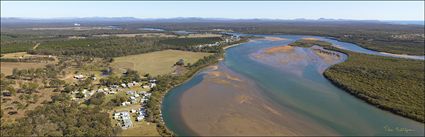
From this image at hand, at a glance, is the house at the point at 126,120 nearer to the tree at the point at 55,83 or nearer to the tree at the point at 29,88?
the tree at the point at 29,88

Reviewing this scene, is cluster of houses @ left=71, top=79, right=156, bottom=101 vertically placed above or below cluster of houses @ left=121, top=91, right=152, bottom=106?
above

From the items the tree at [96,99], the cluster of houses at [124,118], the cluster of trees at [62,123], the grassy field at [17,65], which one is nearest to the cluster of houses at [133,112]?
the cluster of houses at [124,118]

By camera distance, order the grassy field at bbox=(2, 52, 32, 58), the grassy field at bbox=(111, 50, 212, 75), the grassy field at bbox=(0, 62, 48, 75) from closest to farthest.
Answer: the grassy field at bbox=(0, 62, 48, 75), the grassy field at bbox=(111, 50, 212, 75), the grassy field at bbox=(2, 52, 32, 58)

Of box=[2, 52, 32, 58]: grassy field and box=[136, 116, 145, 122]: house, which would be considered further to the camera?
box=[2, 52, 32, 58]: grassy field

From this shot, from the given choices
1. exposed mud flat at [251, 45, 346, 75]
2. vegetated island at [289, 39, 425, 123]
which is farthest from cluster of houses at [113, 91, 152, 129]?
exposed mud flat at [251, 45, 346, 75]

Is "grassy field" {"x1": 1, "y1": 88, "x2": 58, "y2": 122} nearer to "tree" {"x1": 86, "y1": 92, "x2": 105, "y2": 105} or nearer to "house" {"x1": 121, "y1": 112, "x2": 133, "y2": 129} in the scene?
"tree" {"x1": 86, "y1": 92, "x2": 105, "y2": 105}

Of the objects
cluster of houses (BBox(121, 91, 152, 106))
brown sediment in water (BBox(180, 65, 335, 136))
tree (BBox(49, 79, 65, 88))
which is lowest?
brown sediment in water (BBox(180, 65, 335, 136))
